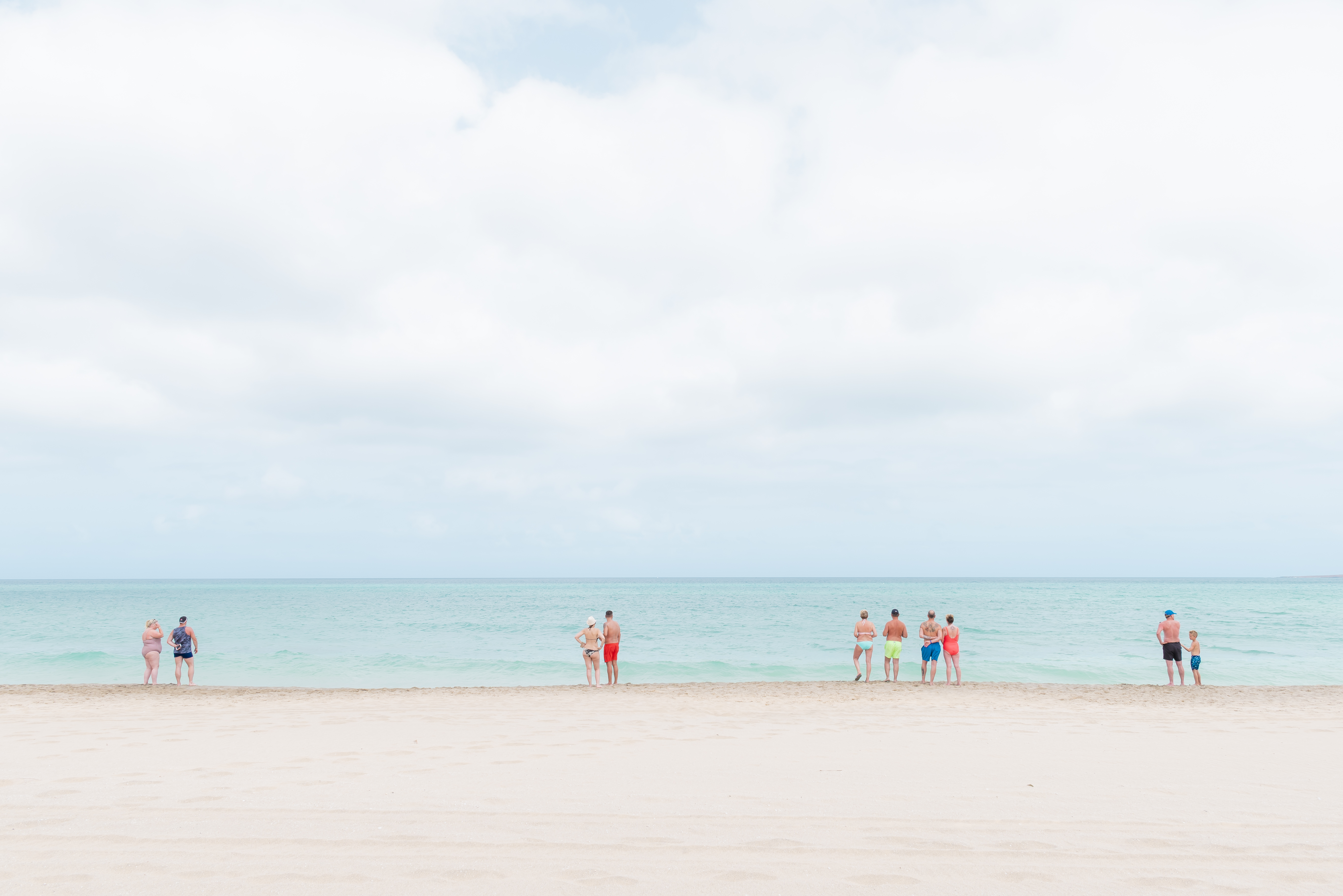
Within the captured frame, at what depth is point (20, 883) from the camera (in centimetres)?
414

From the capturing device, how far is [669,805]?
5.75 meters

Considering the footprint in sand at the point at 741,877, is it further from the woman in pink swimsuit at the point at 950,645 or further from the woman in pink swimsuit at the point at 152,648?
the woman in pink swimsuit at the point at 152,648

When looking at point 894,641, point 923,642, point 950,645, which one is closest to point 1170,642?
point 950,645

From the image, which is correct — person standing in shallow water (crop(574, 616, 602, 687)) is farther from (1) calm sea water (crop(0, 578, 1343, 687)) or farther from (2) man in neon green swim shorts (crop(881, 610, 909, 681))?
(2) man in neon green swim shorts (crop(881, 610, 909, 681))

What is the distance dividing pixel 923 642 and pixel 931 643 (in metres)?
0.20

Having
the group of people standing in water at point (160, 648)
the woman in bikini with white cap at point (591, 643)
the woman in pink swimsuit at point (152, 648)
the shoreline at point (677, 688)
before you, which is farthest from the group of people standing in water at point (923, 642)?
the woman in pink swimsuit at point (152, 648)

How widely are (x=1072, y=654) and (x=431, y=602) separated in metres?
60.8

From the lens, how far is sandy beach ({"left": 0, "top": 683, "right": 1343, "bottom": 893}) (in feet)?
14.1

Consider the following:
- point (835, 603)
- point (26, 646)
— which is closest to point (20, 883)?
point (26, 646)

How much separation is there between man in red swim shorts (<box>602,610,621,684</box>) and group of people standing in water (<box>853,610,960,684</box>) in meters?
5.27

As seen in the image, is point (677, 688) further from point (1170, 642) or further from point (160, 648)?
point (160, 648)

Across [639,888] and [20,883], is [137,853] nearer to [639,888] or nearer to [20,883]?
[20,883]

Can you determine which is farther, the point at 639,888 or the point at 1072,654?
the point at 1072,654

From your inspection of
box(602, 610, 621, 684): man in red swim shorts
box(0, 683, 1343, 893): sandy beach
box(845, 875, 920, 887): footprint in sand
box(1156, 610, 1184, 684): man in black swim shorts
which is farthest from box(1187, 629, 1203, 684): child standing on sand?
box(845, 875, 920, 887): footprint in sand
